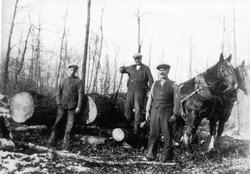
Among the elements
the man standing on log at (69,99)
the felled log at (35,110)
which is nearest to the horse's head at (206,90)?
the felled log at (35,110)

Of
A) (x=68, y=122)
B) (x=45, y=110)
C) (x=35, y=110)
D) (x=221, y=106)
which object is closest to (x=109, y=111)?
(x=68, y=122)

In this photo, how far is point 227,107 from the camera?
25.1 ft

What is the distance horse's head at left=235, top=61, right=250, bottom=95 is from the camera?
7.51 m

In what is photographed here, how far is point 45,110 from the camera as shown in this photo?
25.3ft

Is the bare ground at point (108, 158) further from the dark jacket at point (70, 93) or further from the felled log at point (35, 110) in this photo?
the dark jacket at point (70, 93)

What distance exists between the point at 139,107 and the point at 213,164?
2.24 metres

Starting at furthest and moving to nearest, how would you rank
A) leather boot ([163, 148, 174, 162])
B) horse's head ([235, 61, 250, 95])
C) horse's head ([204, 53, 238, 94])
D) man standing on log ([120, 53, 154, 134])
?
man standing on log ([120, 53, 154, 134])
horse's head ([235, 61, 250, 95])
horse's head ([204, 53, 238, 94])
leather boot ([163, 148, 174, 162])

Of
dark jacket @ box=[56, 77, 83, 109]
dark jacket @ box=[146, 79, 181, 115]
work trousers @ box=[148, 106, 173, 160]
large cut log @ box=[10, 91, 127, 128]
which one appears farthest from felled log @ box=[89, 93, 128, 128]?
dark jacket @ box=[146, 79, 181, 115]

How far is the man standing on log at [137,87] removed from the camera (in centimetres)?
764

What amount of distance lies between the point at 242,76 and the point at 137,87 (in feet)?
8.35

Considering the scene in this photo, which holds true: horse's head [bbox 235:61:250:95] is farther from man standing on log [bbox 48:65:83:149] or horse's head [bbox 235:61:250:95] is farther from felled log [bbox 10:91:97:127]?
man standing on log [bbox 48:65:83:149]

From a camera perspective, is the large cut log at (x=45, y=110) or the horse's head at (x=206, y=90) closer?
the horse's head at (x=206, y=90)

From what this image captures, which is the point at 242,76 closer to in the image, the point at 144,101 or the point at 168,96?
the point at 168,96

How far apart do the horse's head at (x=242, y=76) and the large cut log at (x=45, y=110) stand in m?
3.30
